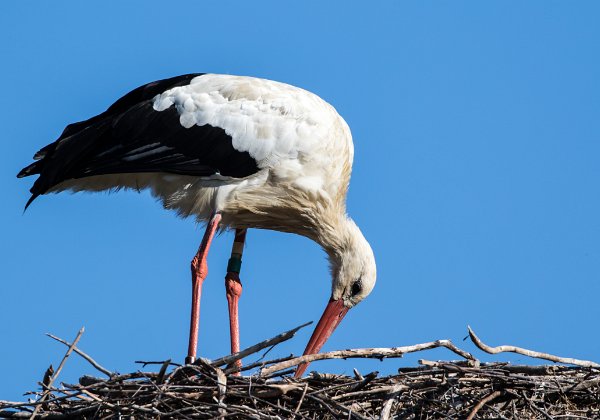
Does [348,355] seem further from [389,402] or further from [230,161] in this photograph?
[230,161]

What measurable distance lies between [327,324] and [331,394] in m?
2.17

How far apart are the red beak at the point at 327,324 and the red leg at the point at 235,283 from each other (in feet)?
2.23

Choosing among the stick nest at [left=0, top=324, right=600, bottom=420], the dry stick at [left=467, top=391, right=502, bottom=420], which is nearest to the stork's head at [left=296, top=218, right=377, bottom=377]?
the stick nest at [left=0, top=324, right=600, bottom=420]

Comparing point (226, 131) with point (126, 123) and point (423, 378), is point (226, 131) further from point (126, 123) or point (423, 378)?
point (423, 378)

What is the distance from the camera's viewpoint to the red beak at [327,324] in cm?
883

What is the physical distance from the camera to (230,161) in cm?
870

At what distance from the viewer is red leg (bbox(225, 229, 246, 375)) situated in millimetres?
9328

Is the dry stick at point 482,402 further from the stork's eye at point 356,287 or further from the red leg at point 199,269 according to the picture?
the red leg at point 199,269

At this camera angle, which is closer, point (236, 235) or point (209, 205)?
point (209, 205)

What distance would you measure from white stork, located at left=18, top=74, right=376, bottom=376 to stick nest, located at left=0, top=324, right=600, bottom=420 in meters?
1.82

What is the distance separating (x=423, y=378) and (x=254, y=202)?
2.47 metres

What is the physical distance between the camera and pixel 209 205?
8.80m

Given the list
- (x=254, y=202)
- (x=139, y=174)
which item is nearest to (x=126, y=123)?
(x=139, y=174)

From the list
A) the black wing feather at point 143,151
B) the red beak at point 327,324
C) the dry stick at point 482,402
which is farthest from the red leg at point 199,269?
the dry stick at point 482,402
